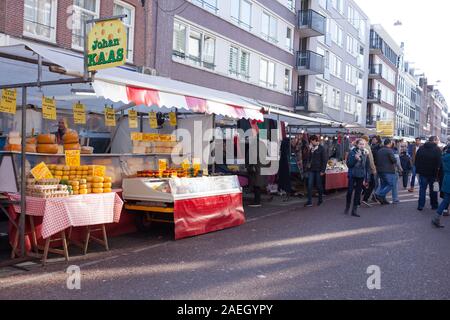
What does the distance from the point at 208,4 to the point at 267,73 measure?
6.96 meters

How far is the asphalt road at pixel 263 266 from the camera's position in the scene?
5.02m

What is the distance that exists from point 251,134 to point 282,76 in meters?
17.1

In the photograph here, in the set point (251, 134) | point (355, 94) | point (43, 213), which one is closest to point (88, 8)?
point (251, 134)

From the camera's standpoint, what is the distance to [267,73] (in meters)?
26.3

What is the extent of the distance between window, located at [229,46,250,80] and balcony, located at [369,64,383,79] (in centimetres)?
3108

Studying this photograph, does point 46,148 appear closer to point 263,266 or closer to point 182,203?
point 182,203

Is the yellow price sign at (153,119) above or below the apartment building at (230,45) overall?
below

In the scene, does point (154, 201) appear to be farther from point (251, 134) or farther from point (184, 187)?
point (251, 134)

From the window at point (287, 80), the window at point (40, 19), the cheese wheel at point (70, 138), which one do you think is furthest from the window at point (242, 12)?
the cheese wheel at point (70, 138)

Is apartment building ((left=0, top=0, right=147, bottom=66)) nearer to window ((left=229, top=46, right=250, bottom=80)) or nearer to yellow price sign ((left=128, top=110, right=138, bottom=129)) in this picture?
yellow price sign ((left=128, top=110, right=138, bottom=129))

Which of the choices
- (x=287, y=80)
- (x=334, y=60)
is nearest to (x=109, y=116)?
(x=287, y=80)

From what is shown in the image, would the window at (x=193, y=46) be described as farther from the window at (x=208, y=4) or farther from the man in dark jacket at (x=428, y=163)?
the man in dark jacket at (x=428, y=163)

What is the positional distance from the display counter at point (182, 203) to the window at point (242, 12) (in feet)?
51.4

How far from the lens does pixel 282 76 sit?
28.2 m
